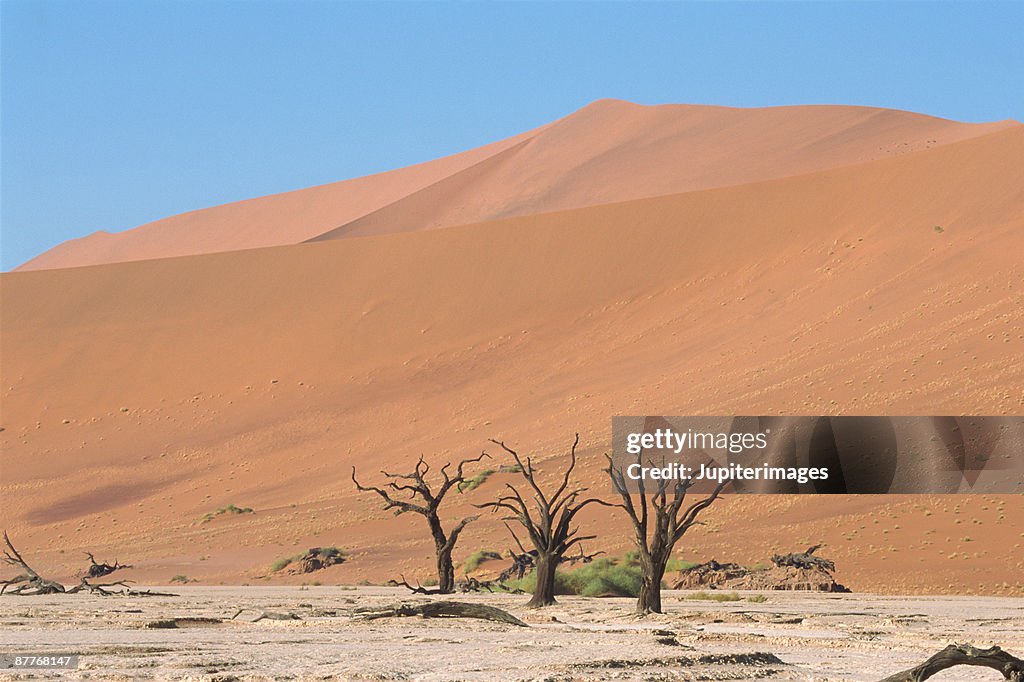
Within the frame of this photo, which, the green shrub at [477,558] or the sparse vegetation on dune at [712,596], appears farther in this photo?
the green shrub at [477,558]

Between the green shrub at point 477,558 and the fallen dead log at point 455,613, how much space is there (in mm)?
15378

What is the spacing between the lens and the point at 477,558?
36.0 metres

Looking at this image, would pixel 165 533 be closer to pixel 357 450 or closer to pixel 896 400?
pixel 357 450

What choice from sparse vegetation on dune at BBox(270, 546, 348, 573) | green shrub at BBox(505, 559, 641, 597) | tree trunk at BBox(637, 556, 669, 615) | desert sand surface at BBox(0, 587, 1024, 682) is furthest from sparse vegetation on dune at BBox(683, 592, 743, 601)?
sparse vegetation on dune at BBox(270, 546, 348, 573)

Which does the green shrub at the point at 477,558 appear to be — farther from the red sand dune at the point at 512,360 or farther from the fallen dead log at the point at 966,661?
the fallen dead log at the point at 966,661

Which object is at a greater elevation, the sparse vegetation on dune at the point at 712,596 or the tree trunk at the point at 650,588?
the tree trunk at the point at 650,588

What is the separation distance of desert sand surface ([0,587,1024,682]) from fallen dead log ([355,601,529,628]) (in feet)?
0.46

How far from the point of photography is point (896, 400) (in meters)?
44.8

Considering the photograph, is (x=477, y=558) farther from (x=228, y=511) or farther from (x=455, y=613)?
(x=455, y=613)

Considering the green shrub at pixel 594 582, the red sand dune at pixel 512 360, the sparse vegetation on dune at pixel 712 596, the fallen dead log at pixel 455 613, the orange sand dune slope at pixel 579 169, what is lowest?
the sparse vegetation on dune at pixel 712 596

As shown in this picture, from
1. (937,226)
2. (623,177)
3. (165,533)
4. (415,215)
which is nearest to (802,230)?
(937,226)

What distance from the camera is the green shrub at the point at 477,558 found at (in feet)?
116

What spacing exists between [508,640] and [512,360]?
4558cm

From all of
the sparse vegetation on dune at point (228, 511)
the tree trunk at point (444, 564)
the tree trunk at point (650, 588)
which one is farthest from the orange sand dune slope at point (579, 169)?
the tree trunk at point (650, 588)
